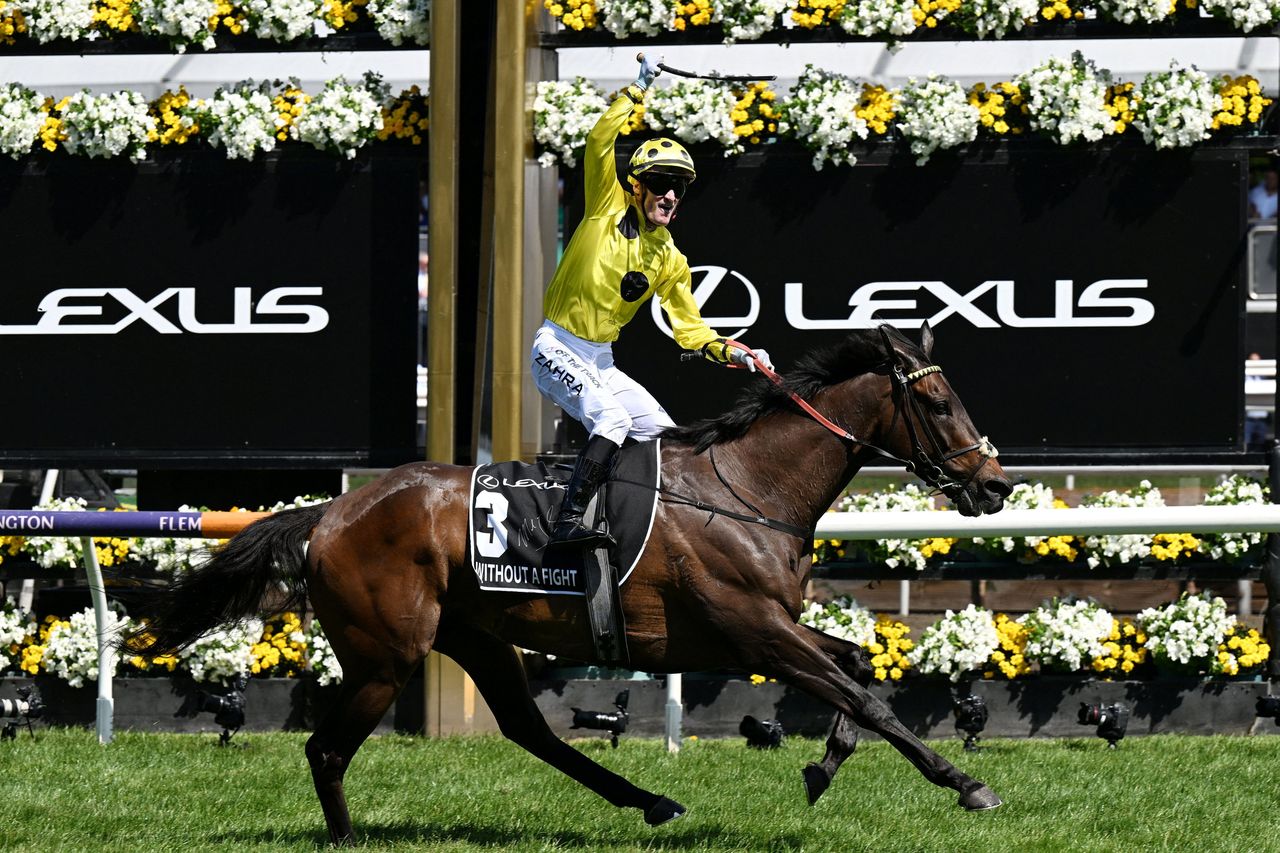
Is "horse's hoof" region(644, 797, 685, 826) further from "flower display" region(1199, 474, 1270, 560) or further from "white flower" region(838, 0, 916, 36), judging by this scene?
"white flower" region(838, 0, 916, 36)

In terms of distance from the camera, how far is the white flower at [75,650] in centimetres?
814

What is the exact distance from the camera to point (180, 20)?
8227 mm

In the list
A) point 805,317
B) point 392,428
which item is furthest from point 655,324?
point 392,428

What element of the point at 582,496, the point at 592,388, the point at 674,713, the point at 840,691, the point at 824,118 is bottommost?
the point at 674,713

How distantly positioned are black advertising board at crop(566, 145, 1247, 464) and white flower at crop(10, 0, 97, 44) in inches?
125

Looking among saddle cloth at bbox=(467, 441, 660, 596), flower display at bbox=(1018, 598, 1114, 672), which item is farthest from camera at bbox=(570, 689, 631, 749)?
flower display at bbox=(1018, 598, 1114, 672)

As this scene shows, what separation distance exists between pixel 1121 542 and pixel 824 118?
248 cm

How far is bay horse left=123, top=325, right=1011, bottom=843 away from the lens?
566 cm

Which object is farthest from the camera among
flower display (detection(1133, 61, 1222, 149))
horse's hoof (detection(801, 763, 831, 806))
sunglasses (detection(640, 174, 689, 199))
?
flower display (detection(1133, 61, 1222, 149))

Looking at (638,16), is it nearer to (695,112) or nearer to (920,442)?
(695,112)

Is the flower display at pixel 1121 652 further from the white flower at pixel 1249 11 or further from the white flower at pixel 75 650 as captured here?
the white flower at pixel 75 650

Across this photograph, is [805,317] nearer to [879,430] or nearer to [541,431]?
[541,431]

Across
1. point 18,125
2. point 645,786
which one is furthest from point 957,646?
point 18,125

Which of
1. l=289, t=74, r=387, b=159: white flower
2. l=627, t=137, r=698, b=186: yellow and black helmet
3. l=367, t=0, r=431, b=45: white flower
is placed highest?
l=367, t=0, r=431, b=45: white flower
